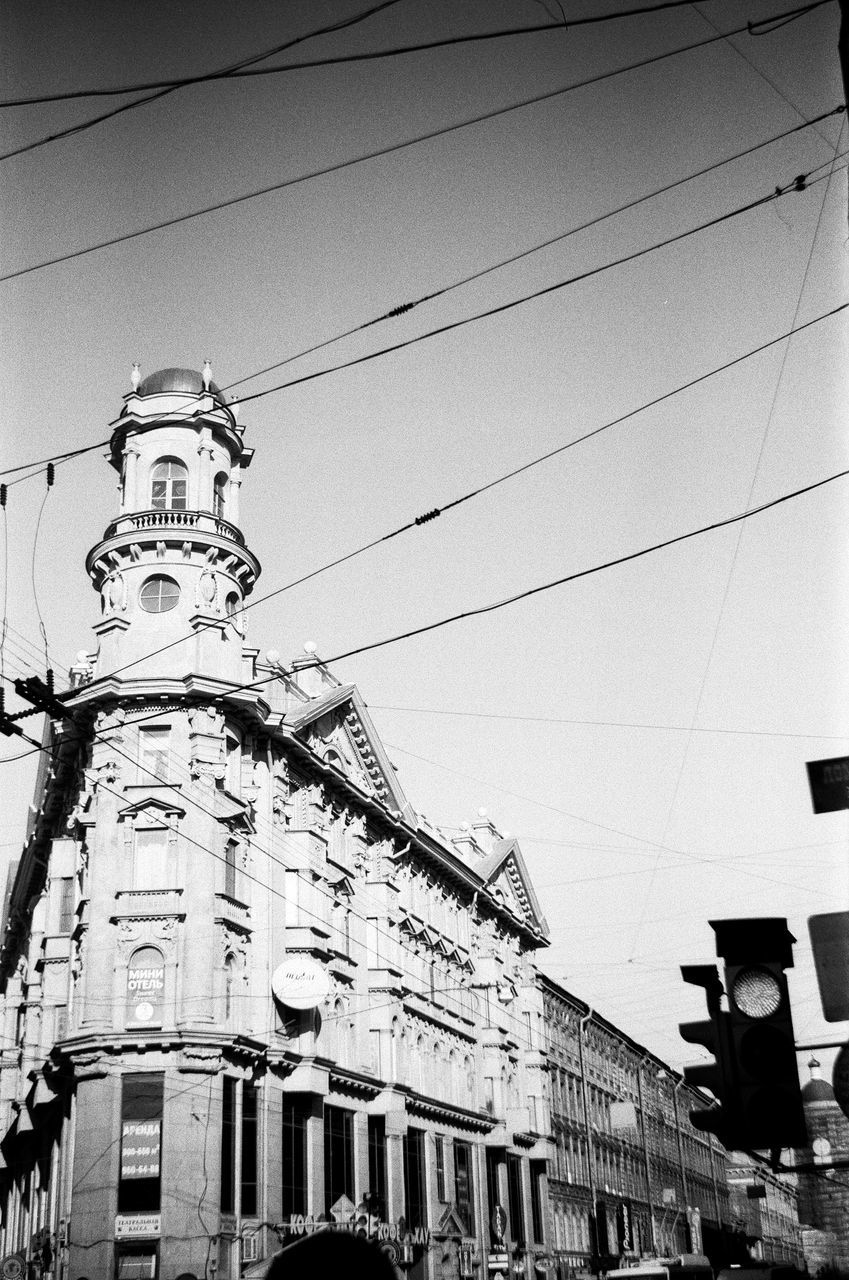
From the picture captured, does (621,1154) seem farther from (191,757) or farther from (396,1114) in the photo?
(191,757)

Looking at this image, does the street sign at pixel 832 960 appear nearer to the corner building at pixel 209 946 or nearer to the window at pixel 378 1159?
the corner building at pixel 209 946

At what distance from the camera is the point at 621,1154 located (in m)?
84.5

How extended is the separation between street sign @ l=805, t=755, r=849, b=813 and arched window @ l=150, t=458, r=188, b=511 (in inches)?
1467

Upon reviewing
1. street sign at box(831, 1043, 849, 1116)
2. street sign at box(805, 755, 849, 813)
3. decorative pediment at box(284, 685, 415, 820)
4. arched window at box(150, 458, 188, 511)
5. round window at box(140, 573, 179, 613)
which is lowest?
street sign at box(831, 1043, 849, 1116)

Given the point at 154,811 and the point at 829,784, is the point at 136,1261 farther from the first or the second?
the point at 829,784

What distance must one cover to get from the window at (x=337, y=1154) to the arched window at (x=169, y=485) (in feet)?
67.2

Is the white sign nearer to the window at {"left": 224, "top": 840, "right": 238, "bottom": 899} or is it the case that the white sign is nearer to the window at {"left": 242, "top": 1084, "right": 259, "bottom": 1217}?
the window at {"left": 242, "top": 1084, "right": 259, "bottom": 1217}

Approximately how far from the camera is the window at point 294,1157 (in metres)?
39.3

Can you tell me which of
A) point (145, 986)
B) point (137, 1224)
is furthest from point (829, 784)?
point (145, 986)

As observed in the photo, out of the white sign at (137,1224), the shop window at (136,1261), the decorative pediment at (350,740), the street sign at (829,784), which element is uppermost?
the decorative pediment at (350,740)

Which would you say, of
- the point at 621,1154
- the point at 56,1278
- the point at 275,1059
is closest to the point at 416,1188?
the point at 275,1059

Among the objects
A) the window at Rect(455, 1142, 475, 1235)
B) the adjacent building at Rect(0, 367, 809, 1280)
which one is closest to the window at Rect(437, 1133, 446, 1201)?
the adjacent building at Rect(0, 367, 809, 1280)

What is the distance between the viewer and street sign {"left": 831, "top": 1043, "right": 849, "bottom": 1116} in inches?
289

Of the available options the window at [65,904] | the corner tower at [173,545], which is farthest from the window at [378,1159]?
the corner tower at [173,545]
